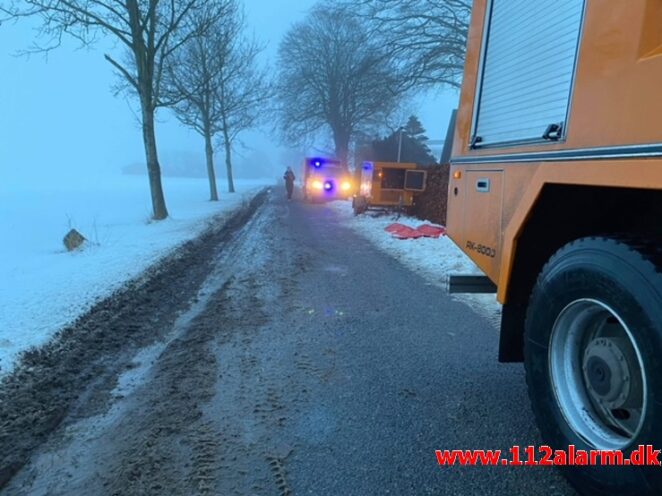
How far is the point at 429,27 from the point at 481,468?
756 inches

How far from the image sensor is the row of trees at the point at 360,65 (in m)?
18.2

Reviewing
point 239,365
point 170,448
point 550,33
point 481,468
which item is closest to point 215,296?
point 239,365

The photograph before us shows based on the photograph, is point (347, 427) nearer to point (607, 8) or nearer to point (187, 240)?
point (607, 8)

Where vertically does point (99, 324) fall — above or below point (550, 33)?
below

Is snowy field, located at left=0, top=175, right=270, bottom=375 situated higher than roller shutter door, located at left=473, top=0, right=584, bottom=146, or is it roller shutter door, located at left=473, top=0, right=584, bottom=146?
roller shutter door, located at left=473, top=0, right=584, bottom=146

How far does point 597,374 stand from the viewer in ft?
6.57

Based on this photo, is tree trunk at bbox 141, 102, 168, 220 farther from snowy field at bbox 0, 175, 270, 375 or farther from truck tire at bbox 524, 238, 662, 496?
truck tire at bbox 524, 238, 662, 496

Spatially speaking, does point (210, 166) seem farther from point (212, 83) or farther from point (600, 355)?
point (600, 355)

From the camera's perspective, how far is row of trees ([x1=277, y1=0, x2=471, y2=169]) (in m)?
18.2

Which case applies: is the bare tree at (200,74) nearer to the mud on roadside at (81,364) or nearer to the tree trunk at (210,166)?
the tree trunk at (210,166)

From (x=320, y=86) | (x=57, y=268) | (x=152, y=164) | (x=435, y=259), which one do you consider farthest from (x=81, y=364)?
(x=320, y=86)

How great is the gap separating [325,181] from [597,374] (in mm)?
23004

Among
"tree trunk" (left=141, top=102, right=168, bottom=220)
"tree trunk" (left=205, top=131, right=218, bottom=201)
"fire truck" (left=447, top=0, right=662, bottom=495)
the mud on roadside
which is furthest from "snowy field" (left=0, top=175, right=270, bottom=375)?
"tree trunk" (left=205, top=131, right=218, bottom=201)

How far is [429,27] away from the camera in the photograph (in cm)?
1822
